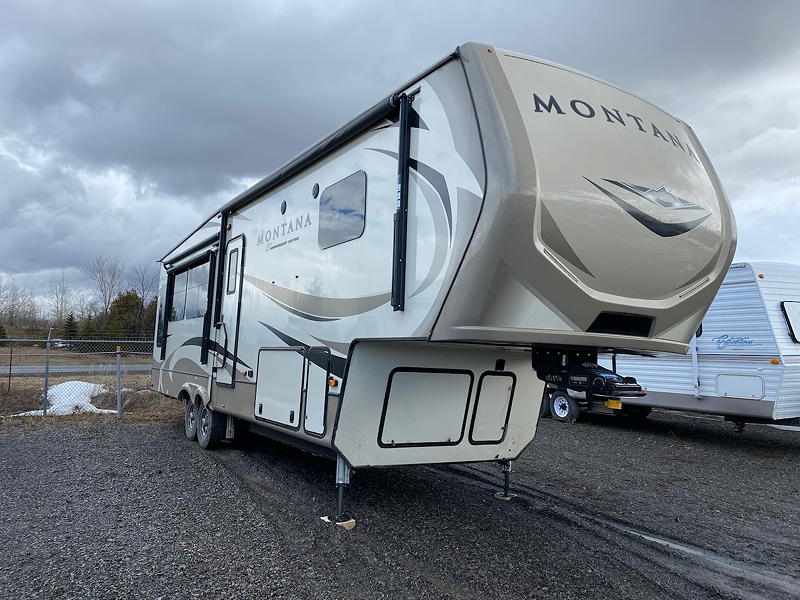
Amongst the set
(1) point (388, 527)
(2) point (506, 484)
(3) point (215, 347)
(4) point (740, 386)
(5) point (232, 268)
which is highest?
(5) point (232, 268)

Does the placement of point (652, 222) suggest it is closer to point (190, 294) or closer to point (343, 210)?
point (343, 210)

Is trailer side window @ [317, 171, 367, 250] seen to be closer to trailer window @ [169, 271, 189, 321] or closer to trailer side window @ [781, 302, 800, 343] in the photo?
trailer window @ [169, 271, 189, 321]

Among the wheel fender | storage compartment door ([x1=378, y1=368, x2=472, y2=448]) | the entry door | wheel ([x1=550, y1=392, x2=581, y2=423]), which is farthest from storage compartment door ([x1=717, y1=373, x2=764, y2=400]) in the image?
the wheel fender

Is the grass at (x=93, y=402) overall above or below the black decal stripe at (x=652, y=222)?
below

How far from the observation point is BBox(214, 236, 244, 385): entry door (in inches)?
251

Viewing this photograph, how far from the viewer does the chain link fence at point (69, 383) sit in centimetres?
1092

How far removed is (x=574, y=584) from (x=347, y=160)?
355 centimetres

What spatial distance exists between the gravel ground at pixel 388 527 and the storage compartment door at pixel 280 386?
0.83 metres

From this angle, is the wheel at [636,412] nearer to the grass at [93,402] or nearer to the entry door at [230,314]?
the entry door at [230,314]

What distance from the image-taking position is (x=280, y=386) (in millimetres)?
5191

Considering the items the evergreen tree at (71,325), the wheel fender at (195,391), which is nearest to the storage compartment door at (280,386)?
the wheel fender at (195,391)

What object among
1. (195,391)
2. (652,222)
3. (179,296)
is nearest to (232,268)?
(195,391)

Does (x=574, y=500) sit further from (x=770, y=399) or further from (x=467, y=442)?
(x=770, y=399)

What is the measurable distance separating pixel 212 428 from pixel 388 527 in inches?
137
